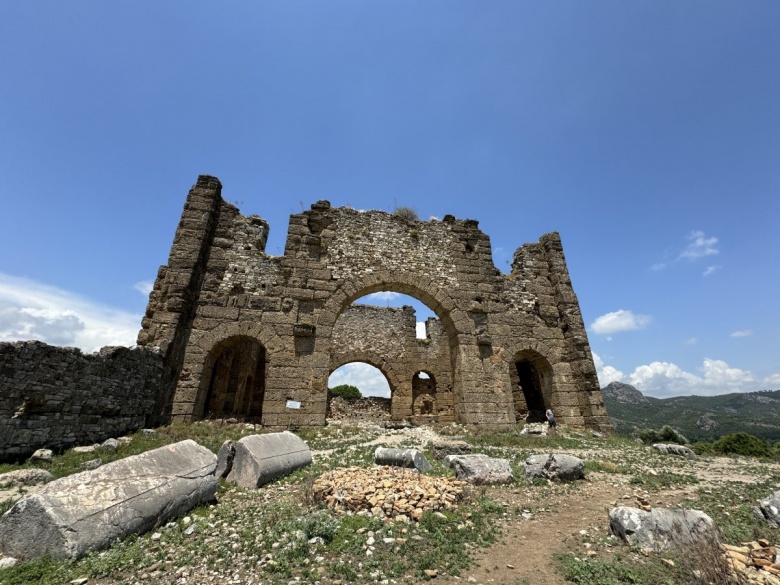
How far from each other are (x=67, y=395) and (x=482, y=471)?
794 centimetres

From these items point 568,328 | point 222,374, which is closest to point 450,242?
point 568,328

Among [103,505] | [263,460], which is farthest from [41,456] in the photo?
[103,505]

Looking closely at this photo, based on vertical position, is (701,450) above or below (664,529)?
above

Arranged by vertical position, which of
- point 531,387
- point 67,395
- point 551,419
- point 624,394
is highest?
point 624,394

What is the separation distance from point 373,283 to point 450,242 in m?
3.79

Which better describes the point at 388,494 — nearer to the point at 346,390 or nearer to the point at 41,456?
the point at 41,456

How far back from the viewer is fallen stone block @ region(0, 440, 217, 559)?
3027mm

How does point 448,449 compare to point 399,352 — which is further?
point 399,352

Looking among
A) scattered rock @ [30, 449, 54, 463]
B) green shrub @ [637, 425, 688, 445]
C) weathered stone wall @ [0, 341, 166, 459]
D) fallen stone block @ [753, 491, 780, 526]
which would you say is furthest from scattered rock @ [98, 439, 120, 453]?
green shrub @ [637, 425, 688, 445]

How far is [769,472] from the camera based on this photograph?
6980mm

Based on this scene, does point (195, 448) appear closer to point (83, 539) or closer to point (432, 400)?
point (83, 539)

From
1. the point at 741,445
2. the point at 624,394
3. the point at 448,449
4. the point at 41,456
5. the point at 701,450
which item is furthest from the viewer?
the point at 624,394

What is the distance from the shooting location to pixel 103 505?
132 inches

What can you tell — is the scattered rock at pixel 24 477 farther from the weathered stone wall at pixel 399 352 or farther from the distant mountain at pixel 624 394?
the distant mountain at pixel 624 394
